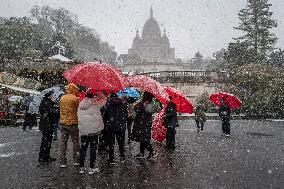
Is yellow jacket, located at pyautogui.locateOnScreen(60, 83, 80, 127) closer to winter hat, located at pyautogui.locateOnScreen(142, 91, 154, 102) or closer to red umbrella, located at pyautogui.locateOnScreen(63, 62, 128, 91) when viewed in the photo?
red umbrella, located at pyautogui.locateOnScreen(63, 62, 128, 91)

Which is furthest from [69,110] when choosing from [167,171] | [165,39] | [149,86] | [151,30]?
[165,39]

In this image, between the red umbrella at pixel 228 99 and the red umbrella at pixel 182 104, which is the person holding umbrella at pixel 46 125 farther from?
the red umbrella at pixel 228 99

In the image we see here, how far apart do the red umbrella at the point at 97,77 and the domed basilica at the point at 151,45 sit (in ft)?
345

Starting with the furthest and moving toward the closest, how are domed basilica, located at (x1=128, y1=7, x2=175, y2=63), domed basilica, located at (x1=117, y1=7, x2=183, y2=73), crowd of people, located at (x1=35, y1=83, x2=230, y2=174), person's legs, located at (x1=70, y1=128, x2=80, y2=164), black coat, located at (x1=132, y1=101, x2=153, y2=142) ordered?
domed basilica, located at (x1=128, y1=7, x2=175, y2=63) < domed basilica, located at (x1=117, y1=7, x2=183, y2=73) < black coat, located at (x1=132, y1=101, x2=153, y2=142) < person's legs, located at (x1=70, y1=128, x2=80, y2=164) < crowd of people, located at (x1=35, y1=83, x2=230, y2=174)

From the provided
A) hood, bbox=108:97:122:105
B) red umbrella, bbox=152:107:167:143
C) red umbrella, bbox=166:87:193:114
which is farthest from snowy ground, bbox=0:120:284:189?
hood, bbox=108:97:122:105

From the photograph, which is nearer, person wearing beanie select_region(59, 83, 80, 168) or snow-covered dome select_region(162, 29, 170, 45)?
person wearing beanie select_region(59, 83, 80, 168)

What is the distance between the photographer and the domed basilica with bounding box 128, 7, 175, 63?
4500 inches

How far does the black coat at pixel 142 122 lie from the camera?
29.4 feet

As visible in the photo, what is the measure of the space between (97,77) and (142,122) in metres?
2.18

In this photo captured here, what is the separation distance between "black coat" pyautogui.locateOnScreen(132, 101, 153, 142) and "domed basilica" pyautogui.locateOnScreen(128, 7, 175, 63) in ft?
339

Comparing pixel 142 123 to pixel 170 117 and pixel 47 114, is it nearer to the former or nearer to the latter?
pixel 170 117

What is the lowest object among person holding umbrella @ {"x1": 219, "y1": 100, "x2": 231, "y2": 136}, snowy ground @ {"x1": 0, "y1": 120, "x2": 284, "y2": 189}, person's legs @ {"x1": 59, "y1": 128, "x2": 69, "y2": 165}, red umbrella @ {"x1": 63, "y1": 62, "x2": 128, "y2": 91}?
snowy ground @ {"x1": 0, "y1": 120, "x2": 284, "y2": 189}

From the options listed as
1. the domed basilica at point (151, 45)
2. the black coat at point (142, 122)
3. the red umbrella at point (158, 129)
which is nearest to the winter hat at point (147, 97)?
the black coat at point (142, 122)

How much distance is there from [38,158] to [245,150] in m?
6.33
